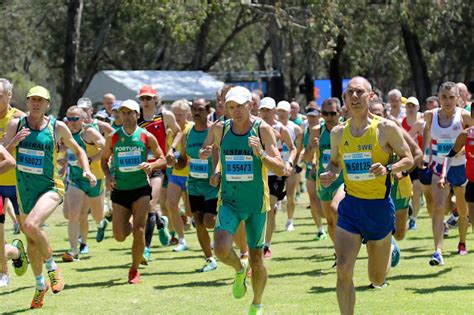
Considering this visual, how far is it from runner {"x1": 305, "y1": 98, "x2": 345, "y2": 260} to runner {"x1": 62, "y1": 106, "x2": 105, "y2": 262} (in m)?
3.11

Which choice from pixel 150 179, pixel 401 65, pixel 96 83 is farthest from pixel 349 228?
pixel 401 65

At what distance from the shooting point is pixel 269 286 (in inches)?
478

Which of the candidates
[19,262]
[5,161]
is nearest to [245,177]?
[5,161]

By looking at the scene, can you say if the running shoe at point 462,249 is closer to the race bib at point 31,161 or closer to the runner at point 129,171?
the runner at point 129,171

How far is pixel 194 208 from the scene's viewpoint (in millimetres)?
13867

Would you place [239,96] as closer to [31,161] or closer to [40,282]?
[31,161]

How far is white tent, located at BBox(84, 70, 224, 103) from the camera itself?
40.2m

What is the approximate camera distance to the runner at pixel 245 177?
992 cm

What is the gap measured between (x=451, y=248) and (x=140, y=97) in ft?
15.8

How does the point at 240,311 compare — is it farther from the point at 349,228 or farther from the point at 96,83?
the point at 96,83

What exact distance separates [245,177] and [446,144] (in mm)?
4731

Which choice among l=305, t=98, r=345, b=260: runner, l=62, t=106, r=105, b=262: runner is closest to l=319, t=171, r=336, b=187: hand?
l=305, t=98, r=345, b=260: runner

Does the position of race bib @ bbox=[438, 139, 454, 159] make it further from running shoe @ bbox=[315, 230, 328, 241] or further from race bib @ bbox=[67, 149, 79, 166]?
race bib @ bbox=[67, 149, 79, 166]

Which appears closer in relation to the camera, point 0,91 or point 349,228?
point 349,228
